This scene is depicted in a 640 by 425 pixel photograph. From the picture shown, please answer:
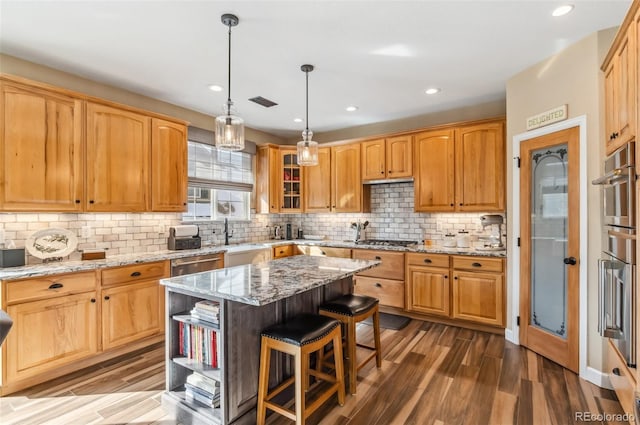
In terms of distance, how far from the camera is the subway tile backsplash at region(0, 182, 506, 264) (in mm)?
3055

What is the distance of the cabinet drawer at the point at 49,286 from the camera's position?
2.43 metres

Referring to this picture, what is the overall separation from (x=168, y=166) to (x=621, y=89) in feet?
13.2

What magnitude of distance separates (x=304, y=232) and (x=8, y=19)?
4418 mm

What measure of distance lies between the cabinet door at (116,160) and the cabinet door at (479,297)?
3.64 meters

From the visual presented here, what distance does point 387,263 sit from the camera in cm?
425

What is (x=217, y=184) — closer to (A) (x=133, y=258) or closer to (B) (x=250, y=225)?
(B) (x=250, y=225)

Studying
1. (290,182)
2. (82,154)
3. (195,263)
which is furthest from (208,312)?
(290,182)

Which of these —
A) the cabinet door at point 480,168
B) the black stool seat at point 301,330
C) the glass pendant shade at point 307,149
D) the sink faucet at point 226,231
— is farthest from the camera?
the sink faucet at point 226,231

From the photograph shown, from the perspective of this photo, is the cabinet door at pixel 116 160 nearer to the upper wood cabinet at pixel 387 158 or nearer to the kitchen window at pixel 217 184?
the kitchen window at pixel 217 184

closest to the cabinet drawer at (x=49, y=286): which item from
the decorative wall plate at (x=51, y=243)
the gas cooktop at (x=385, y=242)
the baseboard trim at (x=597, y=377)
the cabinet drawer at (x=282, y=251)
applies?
the decorative wall plate at (x=51, y=243)

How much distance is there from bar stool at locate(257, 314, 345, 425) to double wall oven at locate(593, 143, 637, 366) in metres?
1.71

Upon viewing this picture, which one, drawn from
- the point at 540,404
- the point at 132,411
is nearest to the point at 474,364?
the point at 540,404

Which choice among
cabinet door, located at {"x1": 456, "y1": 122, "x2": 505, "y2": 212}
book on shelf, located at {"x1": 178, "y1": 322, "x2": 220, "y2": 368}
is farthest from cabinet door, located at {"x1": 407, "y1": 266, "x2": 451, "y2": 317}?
book on shelf, located at {"x1": 178, "y1": 322, "x2": 220, "y2": 368}

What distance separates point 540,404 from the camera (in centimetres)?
229
